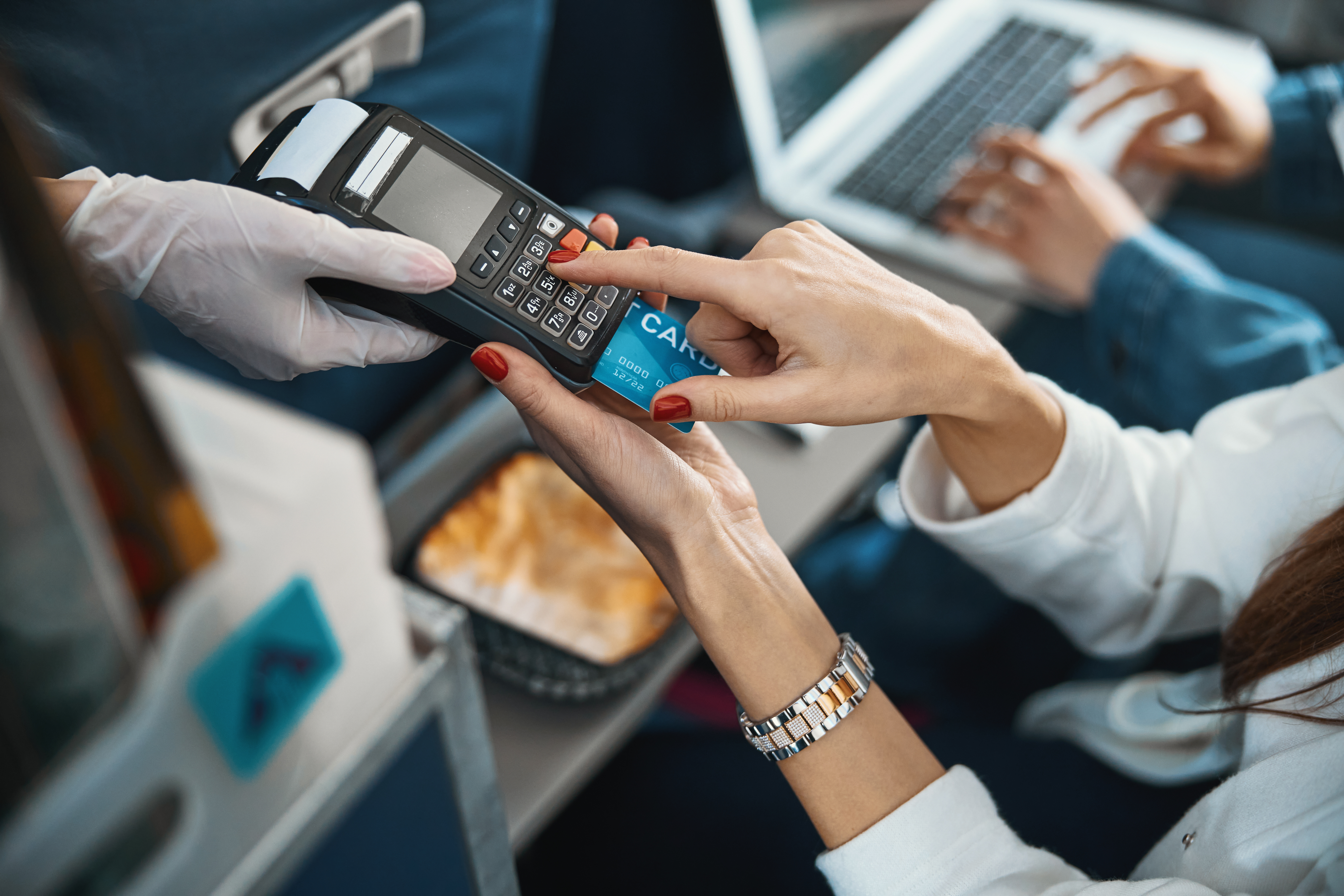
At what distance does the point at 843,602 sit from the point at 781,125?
508mm

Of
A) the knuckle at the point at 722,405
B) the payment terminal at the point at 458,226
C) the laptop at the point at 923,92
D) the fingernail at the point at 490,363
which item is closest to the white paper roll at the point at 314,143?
the payment terminal at the point at 458,226

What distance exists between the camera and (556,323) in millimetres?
428

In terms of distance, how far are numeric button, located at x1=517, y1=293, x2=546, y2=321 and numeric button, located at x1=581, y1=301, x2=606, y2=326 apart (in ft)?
0.07

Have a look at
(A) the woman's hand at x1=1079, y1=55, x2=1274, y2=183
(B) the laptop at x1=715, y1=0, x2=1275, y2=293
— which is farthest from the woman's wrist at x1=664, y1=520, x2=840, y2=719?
(A) the woman's hand at x1=1079, y1=55, x2=1274, y2=183

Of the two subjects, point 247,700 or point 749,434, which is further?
point 749,434

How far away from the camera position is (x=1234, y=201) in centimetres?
123

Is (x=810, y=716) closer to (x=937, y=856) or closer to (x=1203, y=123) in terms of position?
(x=937, y=856)

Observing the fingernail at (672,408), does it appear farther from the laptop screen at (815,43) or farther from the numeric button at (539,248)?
the laptop screen at (815,43)

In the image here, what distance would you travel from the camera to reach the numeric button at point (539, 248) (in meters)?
0.43

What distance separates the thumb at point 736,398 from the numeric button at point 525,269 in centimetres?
9

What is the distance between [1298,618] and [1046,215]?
1.71ft

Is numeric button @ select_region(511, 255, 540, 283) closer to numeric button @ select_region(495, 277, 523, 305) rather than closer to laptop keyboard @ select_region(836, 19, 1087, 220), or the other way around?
numeric button @ select_region(495, 277, 523, 305)

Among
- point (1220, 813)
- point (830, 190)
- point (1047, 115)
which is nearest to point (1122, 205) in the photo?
point (1047, 115)

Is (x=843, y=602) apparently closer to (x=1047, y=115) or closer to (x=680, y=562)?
(x=680, y=562)
